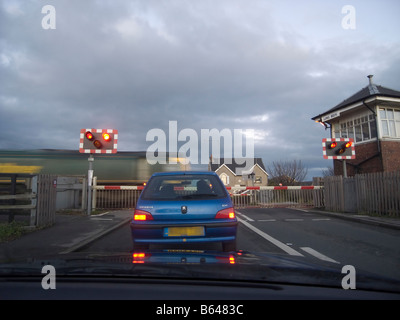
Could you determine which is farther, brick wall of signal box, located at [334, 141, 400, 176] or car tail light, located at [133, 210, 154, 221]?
brick wall of signal box, located at [334, 141, 400, 176]

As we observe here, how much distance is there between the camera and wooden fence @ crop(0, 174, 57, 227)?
23.5 feet

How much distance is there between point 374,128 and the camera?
55.3ft

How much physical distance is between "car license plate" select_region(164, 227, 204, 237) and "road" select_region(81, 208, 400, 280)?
0.70 metres

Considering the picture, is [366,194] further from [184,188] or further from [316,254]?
[184,188]

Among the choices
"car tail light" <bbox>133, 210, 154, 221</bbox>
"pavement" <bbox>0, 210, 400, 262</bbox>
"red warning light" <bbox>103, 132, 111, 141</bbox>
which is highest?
"red warning light" <bbox>103, 132, 111, 141</bbox>

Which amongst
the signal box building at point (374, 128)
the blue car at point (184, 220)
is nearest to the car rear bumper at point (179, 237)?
the blue car at point (184, 220)

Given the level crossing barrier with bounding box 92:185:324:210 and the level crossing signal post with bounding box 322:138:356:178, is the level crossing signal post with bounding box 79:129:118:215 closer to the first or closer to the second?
the level crossing barrier with bounding box 92:185:324:210

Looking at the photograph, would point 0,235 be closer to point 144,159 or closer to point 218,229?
point 218,229

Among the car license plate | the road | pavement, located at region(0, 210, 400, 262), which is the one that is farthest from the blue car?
pavement, located at region(0, 210, 400, 262)

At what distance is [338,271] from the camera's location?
228 centimetres

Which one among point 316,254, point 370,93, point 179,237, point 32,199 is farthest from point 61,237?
point 370,93

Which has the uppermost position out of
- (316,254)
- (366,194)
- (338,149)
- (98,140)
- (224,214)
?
(98,140)

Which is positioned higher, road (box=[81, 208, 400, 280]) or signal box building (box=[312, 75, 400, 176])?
signal box building (box=[312, 75, 400, 176])

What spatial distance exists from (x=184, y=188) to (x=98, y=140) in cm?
690
